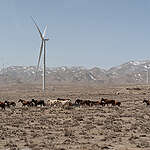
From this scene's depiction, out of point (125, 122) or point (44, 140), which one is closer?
point (44, 140)

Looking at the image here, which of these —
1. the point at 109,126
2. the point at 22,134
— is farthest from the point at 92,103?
the point at 22,134

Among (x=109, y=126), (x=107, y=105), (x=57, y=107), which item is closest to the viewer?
(x=109, y=126)

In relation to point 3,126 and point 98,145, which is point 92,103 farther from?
point 98,145

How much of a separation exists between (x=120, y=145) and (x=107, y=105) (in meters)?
19.5

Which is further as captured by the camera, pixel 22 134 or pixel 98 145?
pixel 22 134

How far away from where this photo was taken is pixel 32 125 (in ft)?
68.0

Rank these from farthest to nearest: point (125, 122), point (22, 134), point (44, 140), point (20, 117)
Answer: point (20, 117), point (125, 122), point (22, 134), point (44, 140)

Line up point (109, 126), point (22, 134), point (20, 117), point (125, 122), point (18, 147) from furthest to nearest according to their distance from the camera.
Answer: point (20, 117), point (125, 122), point (109, 126), point (22, 134), point (18, 147)

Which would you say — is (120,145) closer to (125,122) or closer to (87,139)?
(87,139)

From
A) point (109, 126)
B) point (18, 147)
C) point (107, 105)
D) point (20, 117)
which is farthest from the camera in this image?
point (107, 105)

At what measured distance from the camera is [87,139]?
1612 centimetres

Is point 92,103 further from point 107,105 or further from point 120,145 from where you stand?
point 120,145

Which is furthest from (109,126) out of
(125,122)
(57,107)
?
(57,107)

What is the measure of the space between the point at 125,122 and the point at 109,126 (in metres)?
2.40
